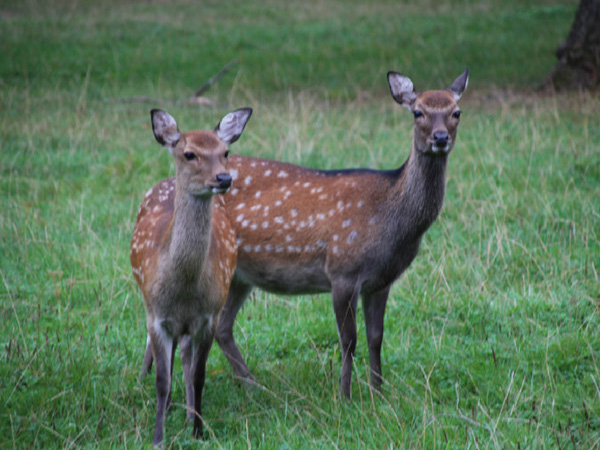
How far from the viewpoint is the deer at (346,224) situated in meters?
5.13

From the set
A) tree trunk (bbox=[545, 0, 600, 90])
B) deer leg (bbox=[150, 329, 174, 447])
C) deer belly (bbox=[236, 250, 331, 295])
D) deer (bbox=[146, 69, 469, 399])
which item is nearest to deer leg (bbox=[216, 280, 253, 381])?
deer (bbox=[146, 69, 469, 399])

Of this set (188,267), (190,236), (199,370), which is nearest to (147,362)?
(199,370)

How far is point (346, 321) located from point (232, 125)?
1314 mm

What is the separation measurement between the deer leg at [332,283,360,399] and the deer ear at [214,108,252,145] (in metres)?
1.07

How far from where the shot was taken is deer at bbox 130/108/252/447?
451cm

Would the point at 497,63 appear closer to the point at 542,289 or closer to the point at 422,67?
the point at 422,67

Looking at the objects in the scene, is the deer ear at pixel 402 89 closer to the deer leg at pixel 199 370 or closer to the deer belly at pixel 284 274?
the deer belly at pixel 284 274

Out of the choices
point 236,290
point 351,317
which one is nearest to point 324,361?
point 351,317

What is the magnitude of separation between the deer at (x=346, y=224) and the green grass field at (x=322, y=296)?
0.31m

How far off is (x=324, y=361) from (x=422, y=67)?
10.5 meters

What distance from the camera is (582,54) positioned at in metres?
12.8

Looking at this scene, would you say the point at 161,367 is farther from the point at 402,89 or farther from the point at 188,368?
the point at 402,89

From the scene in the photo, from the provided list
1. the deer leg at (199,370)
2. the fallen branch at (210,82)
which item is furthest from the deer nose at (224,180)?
the fallen branch at (210,82)

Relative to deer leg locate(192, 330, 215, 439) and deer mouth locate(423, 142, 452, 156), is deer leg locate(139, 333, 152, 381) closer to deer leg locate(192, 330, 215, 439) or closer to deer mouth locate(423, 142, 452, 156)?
deer leg locate(192, 330, 215, 439)
